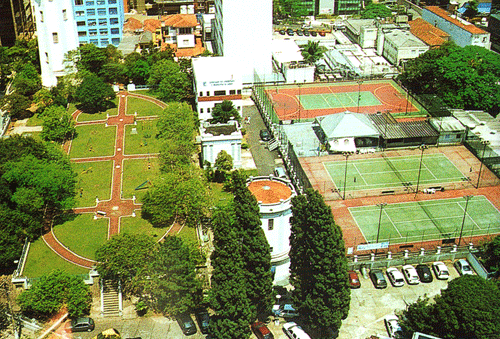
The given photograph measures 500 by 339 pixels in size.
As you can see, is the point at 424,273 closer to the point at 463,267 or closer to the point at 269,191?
the point at 463,267

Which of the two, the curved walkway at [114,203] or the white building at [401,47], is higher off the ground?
Answer: the white building at [401,47]

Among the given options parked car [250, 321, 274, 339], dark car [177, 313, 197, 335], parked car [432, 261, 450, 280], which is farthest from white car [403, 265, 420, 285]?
dark car [177, 313, 197, 335]

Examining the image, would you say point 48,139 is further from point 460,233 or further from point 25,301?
point 460,233

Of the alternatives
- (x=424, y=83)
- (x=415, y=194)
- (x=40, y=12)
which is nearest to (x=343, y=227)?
(x=415, y=194)

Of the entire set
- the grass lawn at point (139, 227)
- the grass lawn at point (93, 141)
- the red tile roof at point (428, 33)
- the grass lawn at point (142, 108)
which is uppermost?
the red tile roof at point (428, 33)

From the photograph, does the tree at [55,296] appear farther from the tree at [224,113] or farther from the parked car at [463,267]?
the tree at [224,113]

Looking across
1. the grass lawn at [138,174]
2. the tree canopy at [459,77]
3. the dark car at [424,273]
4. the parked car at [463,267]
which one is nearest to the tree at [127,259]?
the grass lawn at [138,174]
